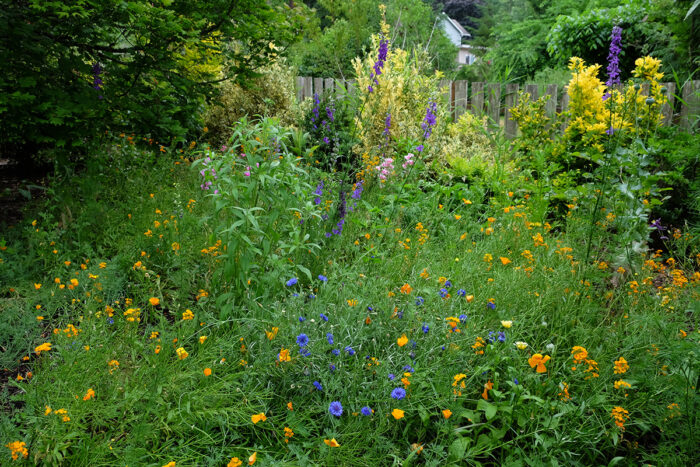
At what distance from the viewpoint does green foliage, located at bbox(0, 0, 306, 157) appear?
3.41m

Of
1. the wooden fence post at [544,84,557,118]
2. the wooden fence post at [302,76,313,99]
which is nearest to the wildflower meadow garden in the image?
the wooden fence post at [544,84,557,118]

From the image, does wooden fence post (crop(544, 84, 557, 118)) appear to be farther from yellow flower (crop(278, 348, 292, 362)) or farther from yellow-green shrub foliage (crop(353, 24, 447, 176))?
yellow flower (crop(278, 348, 292, 362))

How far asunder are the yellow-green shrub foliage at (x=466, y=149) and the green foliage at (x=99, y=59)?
2.15 metres

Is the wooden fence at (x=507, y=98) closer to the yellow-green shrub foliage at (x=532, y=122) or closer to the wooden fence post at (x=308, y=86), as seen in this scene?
the wooden fence post at (x=308, y=86)

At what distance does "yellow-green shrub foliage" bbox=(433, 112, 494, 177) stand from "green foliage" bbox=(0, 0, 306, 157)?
2149 millimetres

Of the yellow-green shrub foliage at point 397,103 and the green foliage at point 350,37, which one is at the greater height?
the green foliage at point 350,37

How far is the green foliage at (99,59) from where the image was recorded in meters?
3.41

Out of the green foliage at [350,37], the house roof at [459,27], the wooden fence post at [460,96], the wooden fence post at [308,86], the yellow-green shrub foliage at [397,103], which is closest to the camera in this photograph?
the yellow-green shrub foliage at [397,103]

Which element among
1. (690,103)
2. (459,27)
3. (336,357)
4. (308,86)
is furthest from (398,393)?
(459,27)

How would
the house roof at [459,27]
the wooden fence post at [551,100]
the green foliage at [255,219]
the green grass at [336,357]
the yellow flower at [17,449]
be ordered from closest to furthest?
the yellow flower at [17,449]
the green grass at [336,357]
the green foliage at [255,219]
the wooden fence post at [551,100]
the house roof at [459,27]

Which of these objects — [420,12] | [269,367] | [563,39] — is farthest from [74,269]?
[420,12]

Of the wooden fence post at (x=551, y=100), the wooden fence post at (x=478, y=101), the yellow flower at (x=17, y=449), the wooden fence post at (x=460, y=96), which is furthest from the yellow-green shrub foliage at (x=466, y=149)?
the yellow flower at (x=17, y=449)

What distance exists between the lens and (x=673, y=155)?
13.8ft

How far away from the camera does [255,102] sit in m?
7.40
